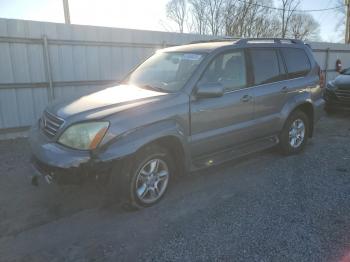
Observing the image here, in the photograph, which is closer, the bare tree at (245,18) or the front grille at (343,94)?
the front grille at (343,94)

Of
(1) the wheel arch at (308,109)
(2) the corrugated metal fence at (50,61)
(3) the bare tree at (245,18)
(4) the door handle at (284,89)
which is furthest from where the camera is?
(3) the bare tree at (245,18)

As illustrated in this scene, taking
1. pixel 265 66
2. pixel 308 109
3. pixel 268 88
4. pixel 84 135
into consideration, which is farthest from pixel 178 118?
pixel 308 109

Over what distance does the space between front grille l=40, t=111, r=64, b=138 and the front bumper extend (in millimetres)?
170

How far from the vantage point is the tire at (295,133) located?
17.0 ft

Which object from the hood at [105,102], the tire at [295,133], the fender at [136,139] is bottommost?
the tire at [295,133]

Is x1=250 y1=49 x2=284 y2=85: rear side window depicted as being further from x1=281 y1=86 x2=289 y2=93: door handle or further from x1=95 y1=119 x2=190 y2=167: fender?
x1=95 y1=119 x2=190 y2=167: fender

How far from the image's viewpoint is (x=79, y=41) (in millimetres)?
6816

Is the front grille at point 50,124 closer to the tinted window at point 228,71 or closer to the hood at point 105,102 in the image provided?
the hood at point 105,102

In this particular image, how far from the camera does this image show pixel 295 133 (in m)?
5.37

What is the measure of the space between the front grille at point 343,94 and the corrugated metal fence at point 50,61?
5190mm

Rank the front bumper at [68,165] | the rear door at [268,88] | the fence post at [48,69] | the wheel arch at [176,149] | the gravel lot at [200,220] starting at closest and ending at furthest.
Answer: the gravel lot at [200,220] < the front bumper at [68,165] < the wheel arch at [176,149] < the rear door at [268,88] < the fence post at [48,69]

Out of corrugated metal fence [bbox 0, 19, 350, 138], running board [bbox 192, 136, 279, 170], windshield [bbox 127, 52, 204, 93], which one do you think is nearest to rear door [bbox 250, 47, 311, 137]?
running board [bbox 192, 136, 279, 170]

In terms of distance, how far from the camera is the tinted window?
402 centimetres

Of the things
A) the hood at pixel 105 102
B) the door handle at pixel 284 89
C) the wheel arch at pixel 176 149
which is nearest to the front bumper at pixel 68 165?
the hood at pixel 105 102
